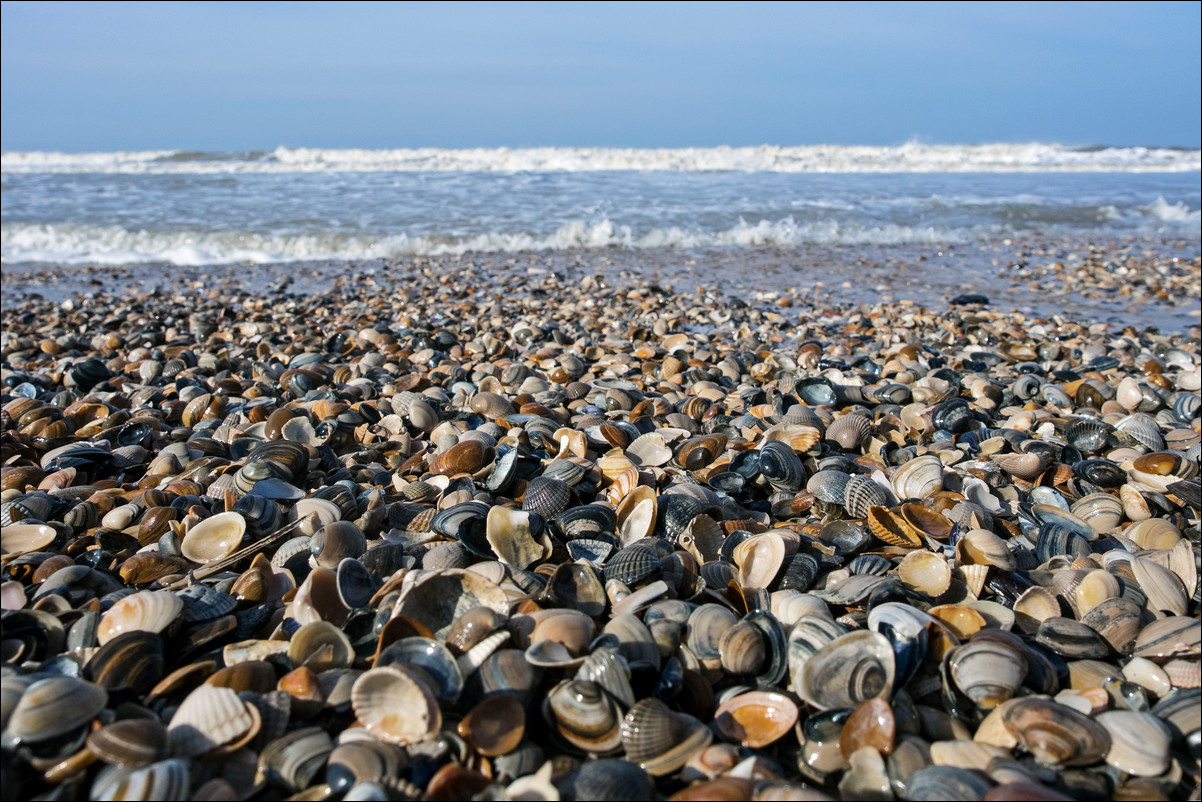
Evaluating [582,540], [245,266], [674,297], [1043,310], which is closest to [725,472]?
[582,540]

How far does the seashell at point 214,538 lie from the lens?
2615mm

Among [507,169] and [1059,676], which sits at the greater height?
[507,169]

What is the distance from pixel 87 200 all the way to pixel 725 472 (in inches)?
862

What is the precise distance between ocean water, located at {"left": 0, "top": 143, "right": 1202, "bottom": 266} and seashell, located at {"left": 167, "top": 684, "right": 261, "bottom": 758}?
12982mm

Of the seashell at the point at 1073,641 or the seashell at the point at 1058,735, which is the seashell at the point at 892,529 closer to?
the seashell at the point at 1073,641

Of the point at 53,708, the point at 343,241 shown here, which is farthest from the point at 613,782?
the point at 343,241

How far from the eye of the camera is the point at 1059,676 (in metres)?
1.98

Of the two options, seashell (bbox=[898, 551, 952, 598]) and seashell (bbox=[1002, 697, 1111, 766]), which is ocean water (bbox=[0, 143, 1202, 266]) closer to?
seashell (bbox=[898, 551, 952, 598])

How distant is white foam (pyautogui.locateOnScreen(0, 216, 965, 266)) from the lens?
44.9 ft

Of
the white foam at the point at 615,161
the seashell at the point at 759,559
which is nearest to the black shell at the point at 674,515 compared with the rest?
the seashell at the point at 759,559

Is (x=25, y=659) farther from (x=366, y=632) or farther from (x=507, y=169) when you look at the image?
(x=507, y=169)

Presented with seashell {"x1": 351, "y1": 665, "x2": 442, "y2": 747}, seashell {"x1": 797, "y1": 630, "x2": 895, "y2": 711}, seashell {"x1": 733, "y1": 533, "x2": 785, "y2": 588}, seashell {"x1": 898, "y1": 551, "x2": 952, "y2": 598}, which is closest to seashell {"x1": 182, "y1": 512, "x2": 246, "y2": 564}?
seashell {"x1": 351, "y1": 665, "x2": 442, "y2": 747}

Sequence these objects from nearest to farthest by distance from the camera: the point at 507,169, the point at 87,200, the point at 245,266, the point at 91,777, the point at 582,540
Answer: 1. the point at 91,777
2. the point at 582,540
3. the point at 245,266
4. the point at 87,200
5. the point at 507,169

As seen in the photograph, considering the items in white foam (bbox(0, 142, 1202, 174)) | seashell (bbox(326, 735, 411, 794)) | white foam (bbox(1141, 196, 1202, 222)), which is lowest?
seashell (bbox(326, 735, 411, 794))
